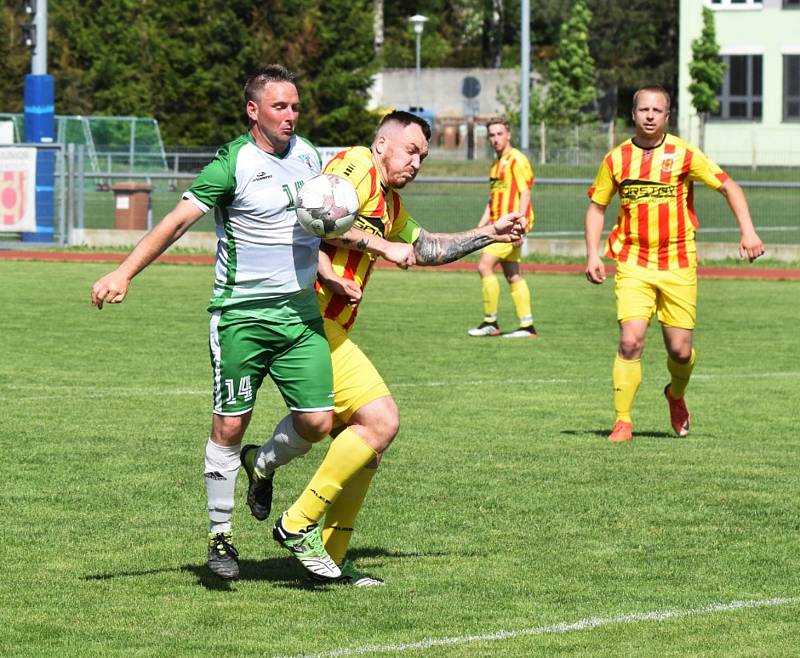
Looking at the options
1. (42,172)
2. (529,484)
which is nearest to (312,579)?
(529,484)

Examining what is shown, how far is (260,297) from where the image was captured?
7.07 meters

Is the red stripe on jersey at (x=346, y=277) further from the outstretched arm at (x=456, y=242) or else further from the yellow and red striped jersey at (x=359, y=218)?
the outstretched arm at (x=456, y=242)

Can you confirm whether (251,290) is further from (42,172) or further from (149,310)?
(42,172)

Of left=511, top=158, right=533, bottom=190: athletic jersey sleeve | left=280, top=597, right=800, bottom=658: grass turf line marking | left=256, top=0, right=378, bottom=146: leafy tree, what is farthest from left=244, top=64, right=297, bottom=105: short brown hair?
left=256, top=0, right=378, bottom=146: leafy tree

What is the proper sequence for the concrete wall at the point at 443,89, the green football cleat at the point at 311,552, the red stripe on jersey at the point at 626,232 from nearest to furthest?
1. the green football cleat at the point at 311,552
2. the red stripe on jersey at the point at 626,232
3. the concrete wall at the point at 443,89

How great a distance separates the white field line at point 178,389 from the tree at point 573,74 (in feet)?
175

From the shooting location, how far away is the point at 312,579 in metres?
7.12

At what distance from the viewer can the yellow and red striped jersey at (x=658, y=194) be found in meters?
11.1

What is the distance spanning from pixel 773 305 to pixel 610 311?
2.42 m

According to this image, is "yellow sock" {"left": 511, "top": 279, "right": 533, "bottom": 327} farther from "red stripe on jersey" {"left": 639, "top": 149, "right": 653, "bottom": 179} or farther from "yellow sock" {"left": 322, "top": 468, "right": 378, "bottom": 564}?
"yellow sock" {"left": 322, "top": 468, "right": 378, "bottom": 564}

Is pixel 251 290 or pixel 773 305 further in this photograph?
pixel 773 305

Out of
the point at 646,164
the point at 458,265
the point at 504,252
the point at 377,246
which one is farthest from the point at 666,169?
the point at 458,265

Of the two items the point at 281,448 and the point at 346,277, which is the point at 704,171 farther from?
the point at 281,448

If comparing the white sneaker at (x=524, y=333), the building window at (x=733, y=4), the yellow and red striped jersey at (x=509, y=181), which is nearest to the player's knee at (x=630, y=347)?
the white sneaker at (x=524, y=333)
